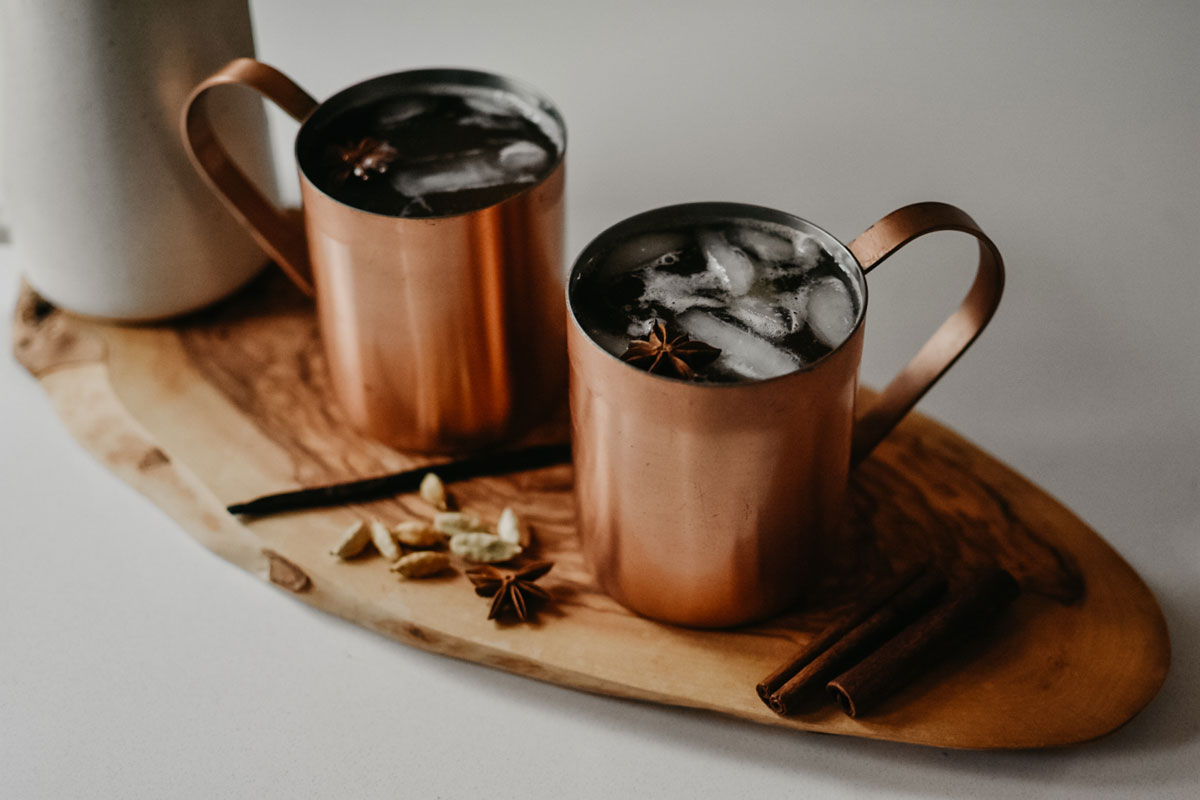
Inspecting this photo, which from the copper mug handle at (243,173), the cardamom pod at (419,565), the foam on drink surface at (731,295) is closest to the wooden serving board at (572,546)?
the cardamom pod at (419,565)

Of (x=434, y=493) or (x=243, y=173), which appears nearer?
(x=434, y=493)

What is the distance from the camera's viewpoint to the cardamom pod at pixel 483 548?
1217 millimetres

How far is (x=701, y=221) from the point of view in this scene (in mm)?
1164

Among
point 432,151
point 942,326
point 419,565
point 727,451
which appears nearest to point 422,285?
point 432,151

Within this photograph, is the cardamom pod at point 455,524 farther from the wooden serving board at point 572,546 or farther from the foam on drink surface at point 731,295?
the foam on drink surface at point 731,295

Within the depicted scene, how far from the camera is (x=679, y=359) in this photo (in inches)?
40.3

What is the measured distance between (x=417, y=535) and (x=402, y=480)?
0.09m

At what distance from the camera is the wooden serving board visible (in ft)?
3.57

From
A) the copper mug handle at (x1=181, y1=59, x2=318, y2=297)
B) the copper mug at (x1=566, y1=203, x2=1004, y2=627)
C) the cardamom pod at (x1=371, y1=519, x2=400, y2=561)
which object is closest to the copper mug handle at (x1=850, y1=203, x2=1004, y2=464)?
the copper mug at (x1=566, y1=203, x2=1004, y2=627)

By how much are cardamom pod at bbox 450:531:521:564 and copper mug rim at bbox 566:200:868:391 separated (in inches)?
10.5

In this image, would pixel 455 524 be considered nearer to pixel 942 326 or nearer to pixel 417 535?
pixel 417 535

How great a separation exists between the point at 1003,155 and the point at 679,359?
0.99m

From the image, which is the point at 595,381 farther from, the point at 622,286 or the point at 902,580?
the point at 902,580

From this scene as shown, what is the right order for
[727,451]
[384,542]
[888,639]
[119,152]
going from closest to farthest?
[727,451] < [888,639] < [384,542] < [119,152]
